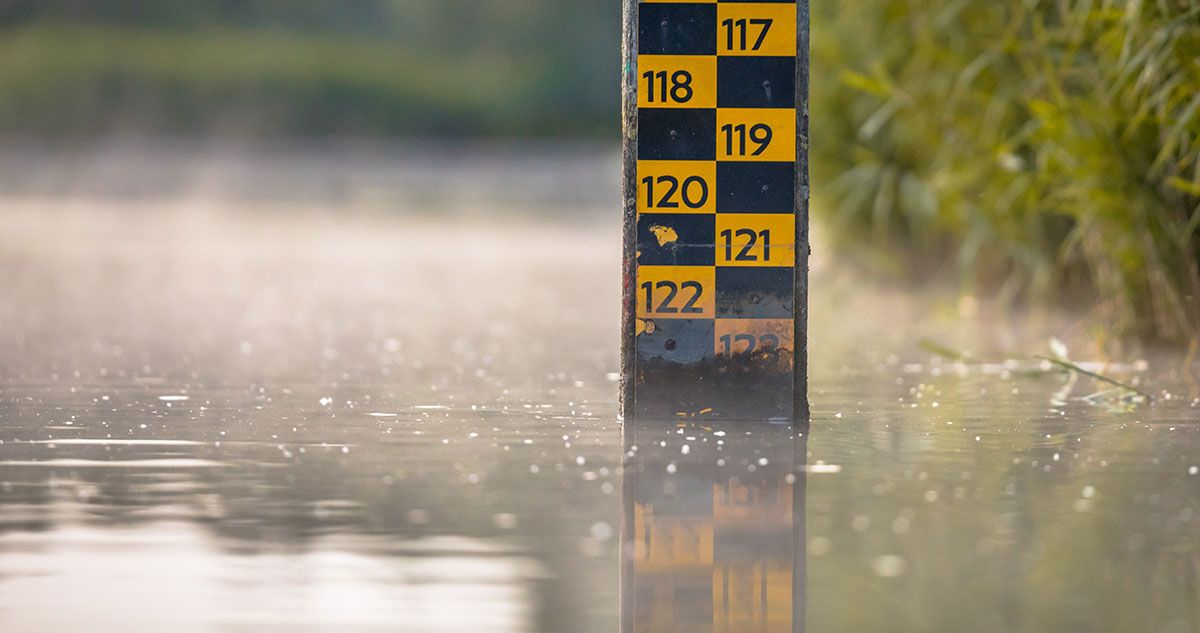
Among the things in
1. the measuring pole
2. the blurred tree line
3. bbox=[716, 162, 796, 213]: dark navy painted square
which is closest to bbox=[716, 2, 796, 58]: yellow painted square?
the measuring pole

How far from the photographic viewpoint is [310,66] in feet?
134

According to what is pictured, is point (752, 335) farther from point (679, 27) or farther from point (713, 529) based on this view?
point (713, 529)

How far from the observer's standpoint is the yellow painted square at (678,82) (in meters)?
5.54

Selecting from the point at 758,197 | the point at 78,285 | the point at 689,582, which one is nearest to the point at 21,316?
the point at 78,285

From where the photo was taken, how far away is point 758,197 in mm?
5551

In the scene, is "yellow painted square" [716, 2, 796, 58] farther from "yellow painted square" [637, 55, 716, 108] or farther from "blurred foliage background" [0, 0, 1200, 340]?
"blurred foliage background" [0, 0, 1200, 340]

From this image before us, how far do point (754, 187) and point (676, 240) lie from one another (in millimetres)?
224

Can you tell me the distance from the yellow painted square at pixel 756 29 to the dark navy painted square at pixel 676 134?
0.17 m

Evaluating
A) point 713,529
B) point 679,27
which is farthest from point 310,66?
point 713,529

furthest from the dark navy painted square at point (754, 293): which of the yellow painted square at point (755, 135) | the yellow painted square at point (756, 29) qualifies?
the yellow painted square at point (756, 29)

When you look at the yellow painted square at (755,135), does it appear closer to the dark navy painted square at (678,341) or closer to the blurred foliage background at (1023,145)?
the dark navy painted square at (678,341)

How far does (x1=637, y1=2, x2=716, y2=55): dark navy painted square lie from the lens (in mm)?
5523

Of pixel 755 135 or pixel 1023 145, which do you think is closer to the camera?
pixel 755 135

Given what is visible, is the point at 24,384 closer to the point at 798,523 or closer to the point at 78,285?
the point at 798,523
